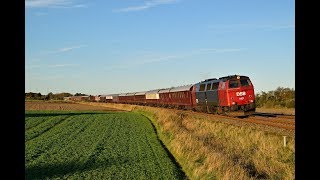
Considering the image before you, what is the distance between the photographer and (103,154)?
20.8 metres

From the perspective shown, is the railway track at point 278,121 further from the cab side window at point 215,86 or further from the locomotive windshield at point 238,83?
the cab side window at point 215,86

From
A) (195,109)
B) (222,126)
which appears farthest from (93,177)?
(195,109)

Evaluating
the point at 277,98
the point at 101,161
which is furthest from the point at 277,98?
the point at 101,161

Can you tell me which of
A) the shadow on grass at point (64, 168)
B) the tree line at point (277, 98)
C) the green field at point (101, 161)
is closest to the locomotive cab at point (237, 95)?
the green field at point (101, 161)

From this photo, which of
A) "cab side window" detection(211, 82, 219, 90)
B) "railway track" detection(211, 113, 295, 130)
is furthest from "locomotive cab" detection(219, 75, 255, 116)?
"railway track" detection(211, 113, 295, 130)

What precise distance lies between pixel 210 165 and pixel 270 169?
74.5 inches

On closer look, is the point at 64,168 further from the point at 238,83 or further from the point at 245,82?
the point at 245,82

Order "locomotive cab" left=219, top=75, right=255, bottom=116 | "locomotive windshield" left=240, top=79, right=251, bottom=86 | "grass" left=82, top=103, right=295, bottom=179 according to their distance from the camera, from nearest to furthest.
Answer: "grass" left=82, top=103, right=295, bottom=179 → "locomotive cab" left=219, top=75, right=255, bottom=116 → "locomotive windshield" left=240, top=79, right=251, bottom=86

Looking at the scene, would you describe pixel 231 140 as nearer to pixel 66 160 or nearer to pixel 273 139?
pixel 273 139

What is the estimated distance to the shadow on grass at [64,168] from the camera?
50.9 ft

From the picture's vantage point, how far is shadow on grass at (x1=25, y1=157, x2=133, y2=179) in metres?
15.5

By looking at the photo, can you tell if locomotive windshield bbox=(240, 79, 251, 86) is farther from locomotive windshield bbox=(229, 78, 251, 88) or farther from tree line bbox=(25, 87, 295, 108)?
tree line bbox=(25, 87, 295, 108)

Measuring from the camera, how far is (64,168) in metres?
16.9

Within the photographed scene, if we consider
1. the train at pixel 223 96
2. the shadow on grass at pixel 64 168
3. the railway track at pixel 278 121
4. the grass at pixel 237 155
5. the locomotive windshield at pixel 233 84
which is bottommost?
the shadow on grass at pixel 64 168
